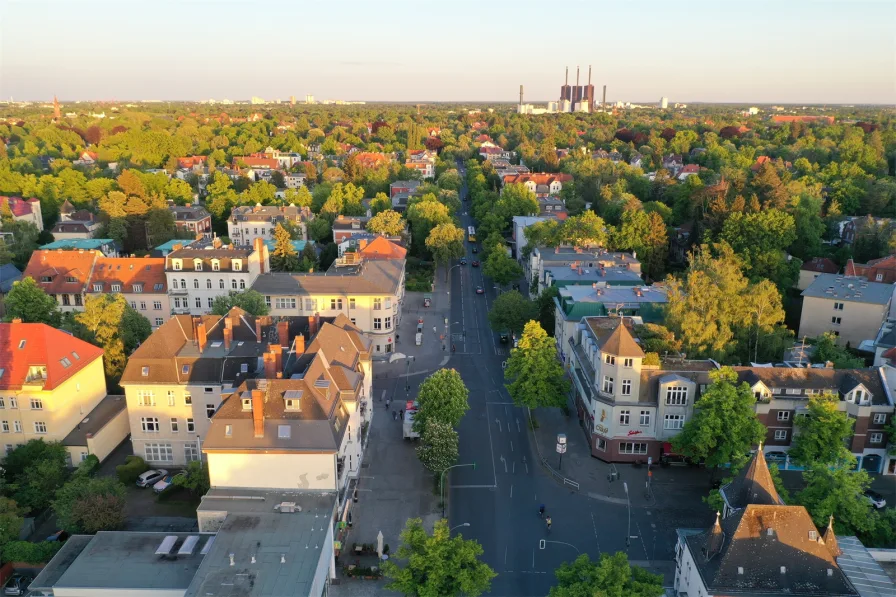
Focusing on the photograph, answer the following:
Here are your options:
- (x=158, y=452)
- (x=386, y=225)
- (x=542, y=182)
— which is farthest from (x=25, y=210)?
(x=542, y=182)

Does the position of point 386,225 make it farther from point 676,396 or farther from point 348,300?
point 676,396

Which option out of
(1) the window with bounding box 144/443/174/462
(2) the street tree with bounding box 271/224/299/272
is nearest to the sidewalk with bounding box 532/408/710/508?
(1) the window with bounding box 144/443/174/462

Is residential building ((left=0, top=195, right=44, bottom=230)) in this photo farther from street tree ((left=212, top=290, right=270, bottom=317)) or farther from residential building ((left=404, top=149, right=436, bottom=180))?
residential building ((left=404, top=149, right=436, bottom=180))

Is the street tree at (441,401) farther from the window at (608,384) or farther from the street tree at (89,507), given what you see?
the street tree at (89,507)

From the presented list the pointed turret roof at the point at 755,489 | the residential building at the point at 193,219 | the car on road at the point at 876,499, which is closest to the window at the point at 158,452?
the pointed turret roof at the point at 755,489

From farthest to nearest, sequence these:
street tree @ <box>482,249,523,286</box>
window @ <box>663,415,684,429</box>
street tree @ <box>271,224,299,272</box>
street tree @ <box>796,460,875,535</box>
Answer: street tree @ <box>271,224,299,272</box>, street tree @ <box>482,249,523,286</box>, window @ <box>663,415,684,429</box>, street tree @ <box>796,460,875,535</box>

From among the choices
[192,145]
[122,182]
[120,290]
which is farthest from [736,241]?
[192,145]
